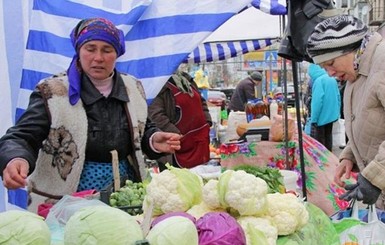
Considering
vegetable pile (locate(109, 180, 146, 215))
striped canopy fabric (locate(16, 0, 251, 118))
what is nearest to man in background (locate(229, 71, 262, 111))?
striped canopy fabric (locate(16, 0, 251, 118))

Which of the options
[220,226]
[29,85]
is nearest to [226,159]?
[29,85]

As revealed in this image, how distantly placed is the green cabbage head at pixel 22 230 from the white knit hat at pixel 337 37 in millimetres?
1667

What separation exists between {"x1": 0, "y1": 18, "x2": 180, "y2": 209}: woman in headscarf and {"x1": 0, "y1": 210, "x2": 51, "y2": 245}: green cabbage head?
1.12m

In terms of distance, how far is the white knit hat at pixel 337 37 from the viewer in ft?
7.88

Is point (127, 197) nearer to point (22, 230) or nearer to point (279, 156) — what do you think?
point (22, 230)

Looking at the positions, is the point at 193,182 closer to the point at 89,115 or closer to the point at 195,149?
the point at 89,115

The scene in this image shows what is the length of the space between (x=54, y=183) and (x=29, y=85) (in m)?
0.85

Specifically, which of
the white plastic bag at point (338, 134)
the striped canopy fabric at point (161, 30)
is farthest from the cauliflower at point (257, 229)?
the white plastic bag at point (338, 134)

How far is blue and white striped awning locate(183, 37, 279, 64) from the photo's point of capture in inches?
295

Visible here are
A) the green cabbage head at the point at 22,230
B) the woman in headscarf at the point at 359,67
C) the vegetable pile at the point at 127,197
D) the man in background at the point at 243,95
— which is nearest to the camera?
the green cabbage head at the point at 22,230

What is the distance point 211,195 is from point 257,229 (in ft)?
0.64

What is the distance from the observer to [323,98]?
25.8 feet

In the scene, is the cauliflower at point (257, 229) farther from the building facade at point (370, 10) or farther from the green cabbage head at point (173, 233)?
the building facade at point (370, 10)

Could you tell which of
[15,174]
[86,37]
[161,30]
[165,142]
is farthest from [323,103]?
[15,174]
